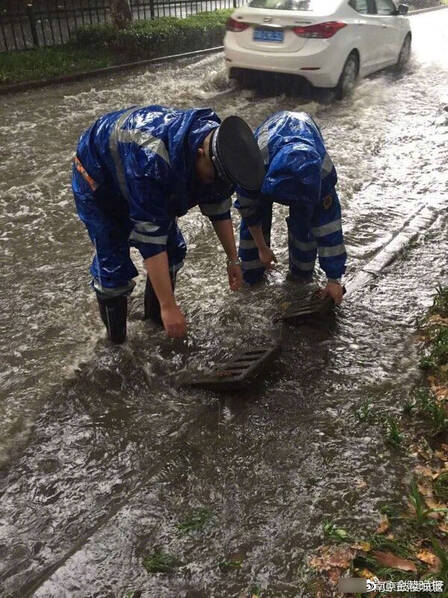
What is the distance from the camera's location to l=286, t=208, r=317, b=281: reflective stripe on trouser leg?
3.59 metres

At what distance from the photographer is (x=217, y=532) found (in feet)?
7.29

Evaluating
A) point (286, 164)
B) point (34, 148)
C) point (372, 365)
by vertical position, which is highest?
point (286, 164)

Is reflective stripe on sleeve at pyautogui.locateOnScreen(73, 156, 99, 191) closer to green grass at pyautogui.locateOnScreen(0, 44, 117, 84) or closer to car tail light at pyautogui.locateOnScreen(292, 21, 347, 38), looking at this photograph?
car tail light at pyautogui.locateOnScreen(292, 21, 347, 38)

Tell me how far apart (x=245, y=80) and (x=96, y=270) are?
6.53m

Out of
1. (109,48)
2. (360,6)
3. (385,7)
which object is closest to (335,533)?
(360,6)

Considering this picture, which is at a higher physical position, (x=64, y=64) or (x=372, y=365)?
(x=64, y=64)

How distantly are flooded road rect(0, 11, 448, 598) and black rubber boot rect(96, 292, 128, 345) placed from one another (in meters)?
0.10

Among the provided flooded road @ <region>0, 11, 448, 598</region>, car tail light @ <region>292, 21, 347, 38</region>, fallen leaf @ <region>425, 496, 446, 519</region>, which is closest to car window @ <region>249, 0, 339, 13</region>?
car tail light @ <region>292, 21, 347, 38</region>

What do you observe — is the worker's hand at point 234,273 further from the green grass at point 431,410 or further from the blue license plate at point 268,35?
the blue license plate at point 268,35

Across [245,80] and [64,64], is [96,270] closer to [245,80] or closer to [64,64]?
[245,80]

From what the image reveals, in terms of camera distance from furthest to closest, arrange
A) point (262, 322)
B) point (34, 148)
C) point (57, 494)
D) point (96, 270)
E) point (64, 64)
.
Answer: point (64, 64) < point (34, 148) < point (262, 322) < point (96, 270) < point (57, 494)

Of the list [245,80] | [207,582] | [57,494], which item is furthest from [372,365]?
[245,80]

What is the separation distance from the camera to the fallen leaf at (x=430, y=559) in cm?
202

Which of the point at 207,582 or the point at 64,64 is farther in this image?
the point at 64,64
